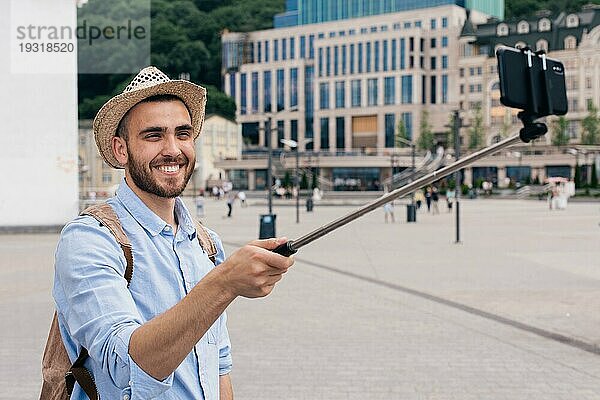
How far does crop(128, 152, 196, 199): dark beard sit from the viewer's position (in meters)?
2.42

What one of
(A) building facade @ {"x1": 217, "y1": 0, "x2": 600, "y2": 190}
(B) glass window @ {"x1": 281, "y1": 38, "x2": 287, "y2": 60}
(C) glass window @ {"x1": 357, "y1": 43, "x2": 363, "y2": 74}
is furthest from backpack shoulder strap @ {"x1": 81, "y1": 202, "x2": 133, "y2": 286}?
(B) glass window @ {"x1": 281, "y1": 38, "x2": 287, "y2": 60}

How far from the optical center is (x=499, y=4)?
12606 centimetres

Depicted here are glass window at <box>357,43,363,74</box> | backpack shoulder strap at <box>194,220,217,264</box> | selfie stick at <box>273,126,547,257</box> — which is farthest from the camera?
glass window at <box>357,43,363,74</box>

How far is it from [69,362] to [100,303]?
15.3 inches

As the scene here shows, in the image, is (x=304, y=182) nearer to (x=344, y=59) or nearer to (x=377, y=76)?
(x=377, y=76)

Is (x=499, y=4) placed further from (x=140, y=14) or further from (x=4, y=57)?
(x=4, y=57)

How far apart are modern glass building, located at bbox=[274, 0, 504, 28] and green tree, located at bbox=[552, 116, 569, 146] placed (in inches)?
1201

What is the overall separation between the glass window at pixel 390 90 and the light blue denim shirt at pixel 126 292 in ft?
352

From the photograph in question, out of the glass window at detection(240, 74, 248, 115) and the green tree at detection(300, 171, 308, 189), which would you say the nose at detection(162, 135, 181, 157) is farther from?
the glass window at detection(240, 74, 248, 115)

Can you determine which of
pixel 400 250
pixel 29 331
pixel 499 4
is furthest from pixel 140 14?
pixel 499 4

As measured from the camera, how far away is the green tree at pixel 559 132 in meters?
87.9

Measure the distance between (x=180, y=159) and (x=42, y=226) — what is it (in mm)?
25565

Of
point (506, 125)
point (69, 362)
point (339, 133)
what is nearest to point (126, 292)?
point (69, 362)

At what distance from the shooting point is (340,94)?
371 feet
